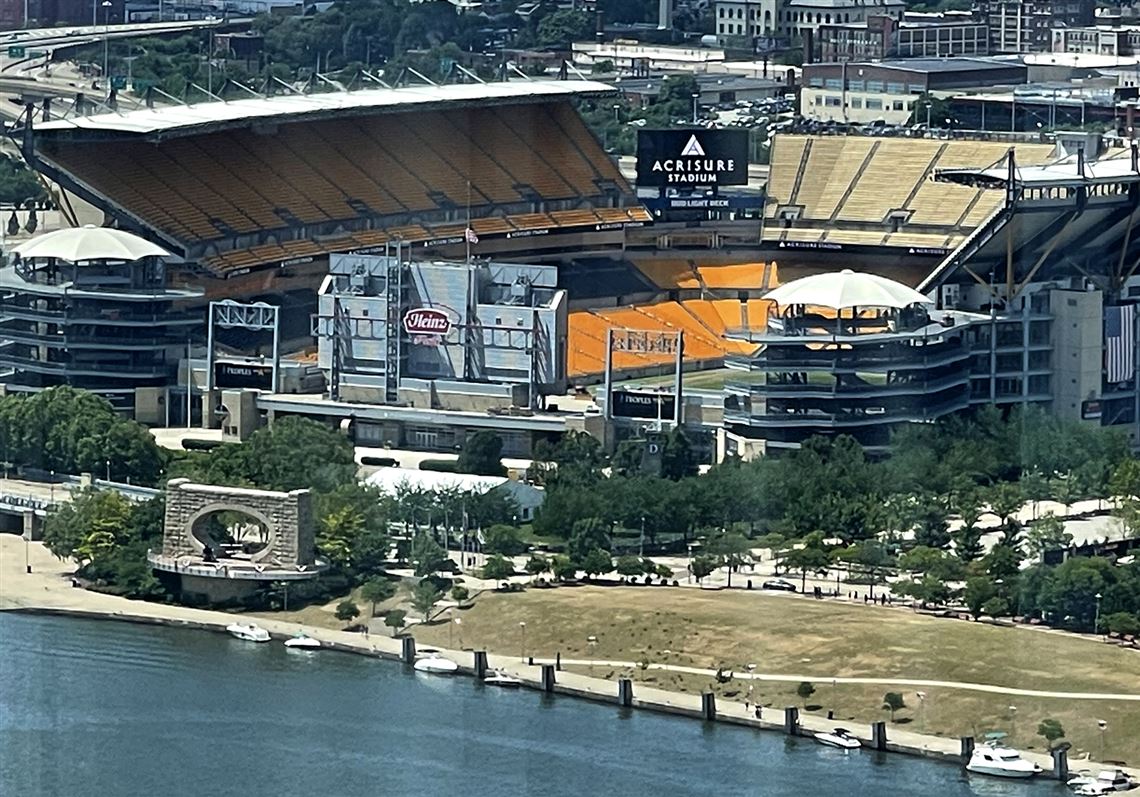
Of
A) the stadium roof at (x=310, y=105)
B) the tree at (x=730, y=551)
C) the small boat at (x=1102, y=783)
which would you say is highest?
the stadium roof at (x=310, y=105)

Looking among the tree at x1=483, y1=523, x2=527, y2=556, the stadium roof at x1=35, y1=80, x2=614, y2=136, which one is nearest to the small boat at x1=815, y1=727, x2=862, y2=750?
the tree at x1=483, y1=523, x2=527, y2=556

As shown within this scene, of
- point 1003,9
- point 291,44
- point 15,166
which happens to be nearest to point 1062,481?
point 15,166

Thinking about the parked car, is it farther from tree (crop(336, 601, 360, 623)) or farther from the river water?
the river water

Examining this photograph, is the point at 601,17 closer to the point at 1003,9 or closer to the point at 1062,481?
the point at 1003,9

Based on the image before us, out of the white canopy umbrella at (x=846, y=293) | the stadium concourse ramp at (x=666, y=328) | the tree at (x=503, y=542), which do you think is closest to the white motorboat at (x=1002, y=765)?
the tree at (x=503, y=542)

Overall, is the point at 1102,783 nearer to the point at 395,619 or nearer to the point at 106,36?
the point at 395,619

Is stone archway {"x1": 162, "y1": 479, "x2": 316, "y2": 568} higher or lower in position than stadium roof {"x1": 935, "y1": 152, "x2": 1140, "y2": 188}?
lower

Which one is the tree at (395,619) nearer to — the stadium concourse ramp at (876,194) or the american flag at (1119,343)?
the american flag at (1119,343)

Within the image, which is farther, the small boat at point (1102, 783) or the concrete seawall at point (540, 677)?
the concrete seawall at point (540, 677)
